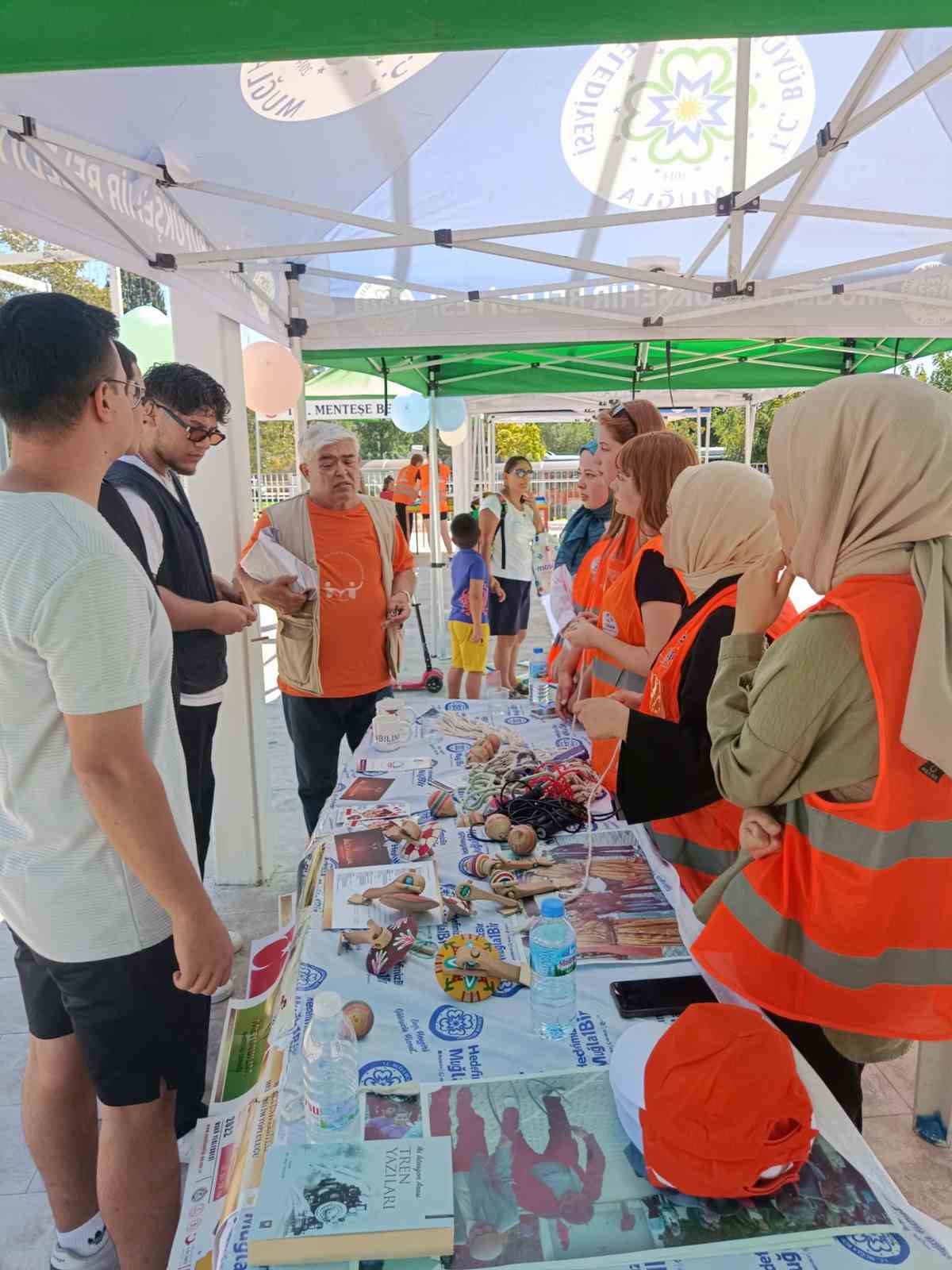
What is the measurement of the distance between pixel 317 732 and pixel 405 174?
2675 mm

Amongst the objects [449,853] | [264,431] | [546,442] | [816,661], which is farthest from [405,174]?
[546,442]

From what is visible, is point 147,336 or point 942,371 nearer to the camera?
point 147,336

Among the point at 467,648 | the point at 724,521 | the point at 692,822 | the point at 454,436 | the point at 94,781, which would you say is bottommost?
the point at 467,648

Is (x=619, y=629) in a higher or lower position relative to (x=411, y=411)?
lower

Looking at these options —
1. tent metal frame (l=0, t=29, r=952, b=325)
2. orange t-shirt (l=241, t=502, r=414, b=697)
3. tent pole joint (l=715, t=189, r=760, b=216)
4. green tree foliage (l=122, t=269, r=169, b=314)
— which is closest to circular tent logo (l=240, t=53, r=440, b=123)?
tent metal frame (l=0, t=29, r=952, b=325)

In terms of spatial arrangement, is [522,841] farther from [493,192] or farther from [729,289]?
[493,192]

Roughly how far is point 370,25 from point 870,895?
3.83ft

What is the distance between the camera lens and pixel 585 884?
5.41ft

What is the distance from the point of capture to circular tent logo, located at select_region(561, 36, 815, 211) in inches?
133

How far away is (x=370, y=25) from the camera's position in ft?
2.41

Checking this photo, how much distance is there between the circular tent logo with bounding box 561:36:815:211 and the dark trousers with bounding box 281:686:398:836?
2772 mm

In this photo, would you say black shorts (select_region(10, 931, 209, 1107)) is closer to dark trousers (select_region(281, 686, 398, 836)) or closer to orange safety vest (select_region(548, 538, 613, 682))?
dark trousers (select_region(281, 686, 398, 836))

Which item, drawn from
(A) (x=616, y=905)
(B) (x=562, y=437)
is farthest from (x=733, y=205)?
(B) (x=562, y=437)

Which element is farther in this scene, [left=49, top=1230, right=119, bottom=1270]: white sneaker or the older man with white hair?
the older man with white hair
